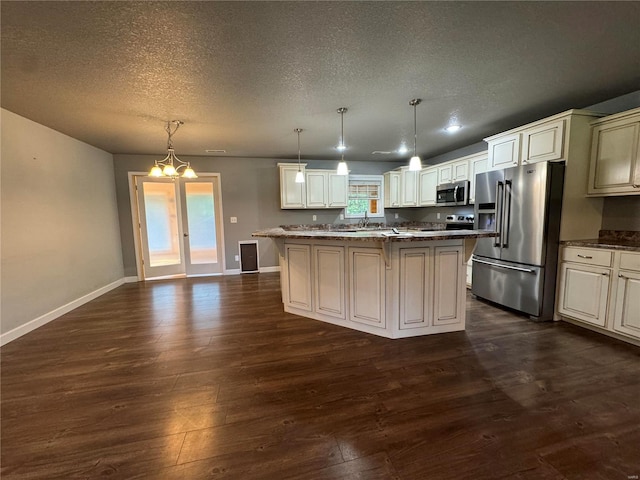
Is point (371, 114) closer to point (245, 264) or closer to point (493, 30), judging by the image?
point (493, 30)

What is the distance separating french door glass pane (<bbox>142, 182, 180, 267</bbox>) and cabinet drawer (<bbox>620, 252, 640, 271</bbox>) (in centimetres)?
669

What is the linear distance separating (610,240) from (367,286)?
9.20 ft

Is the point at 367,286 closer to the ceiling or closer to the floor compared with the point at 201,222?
closer to the floor

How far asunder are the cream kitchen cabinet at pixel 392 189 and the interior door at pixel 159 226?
15.4ft

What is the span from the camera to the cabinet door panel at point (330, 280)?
9.68 ft

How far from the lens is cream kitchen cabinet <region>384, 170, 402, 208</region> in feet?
19.9

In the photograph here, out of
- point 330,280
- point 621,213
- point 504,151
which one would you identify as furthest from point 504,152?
point 330,280

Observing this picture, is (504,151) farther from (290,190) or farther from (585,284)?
(290,190)

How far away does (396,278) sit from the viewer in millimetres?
2637

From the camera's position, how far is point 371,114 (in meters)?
3.23

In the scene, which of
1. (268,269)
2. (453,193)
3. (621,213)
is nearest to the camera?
(621,213)

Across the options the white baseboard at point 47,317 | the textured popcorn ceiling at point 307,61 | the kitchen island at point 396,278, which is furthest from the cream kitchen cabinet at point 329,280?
the white baseboard at point 47,317

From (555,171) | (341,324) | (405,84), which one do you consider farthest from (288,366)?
(555,171)

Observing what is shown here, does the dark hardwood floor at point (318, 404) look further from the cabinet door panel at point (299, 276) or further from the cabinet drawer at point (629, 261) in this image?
the cabinet drawer at point (629, 261)
